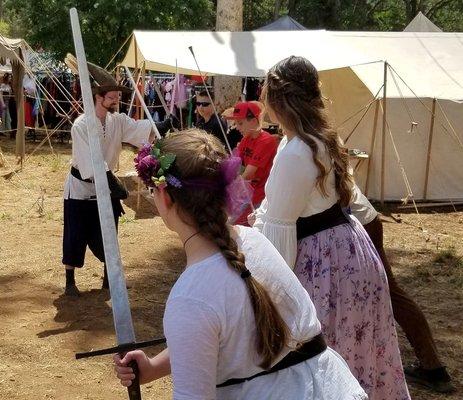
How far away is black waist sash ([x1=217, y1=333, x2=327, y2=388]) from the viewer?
70.6 inches

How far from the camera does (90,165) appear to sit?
18.1ft

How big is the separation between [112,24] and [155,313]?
16.2m

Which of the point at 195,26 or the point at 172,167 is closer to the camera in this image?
the point at 172,167

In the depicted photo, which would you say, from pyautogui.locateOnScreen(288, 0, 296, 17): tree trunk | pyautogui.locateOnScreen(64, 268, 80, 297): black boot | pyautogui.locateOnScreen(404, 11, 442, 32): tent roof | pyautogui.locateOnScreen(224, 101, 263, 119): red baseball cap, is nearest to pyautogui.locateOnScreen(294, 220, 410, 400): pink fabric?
pyautogui.locateOnScreen(224, 101, 263, 119): red baseball cap

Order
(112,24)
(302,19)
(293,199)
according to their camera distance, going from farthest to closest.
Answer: (302,19) → (112,24) → (293,199)

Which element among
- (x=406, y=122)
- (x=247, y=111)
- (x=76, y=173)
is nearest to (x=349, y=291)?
(x=247, y=111)

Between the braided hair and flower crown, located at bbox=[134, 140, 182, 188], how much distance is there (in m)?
0.02

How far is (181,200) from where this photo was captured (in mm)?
1750

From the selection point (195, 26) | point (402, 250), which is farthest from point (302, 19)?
point (402, 250)

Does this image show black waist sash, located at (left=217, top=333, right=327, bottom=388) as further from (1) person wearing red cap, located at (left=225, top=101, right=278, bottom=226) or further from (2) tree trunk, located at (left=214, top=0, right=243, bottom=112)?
(2) tree trunk, located at (left=214, top=0, right=243, bottom=112)

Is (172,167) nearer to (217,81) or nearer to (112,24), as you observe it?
(217,81)

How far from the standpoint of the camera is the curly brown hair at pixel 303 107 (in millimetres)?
2934

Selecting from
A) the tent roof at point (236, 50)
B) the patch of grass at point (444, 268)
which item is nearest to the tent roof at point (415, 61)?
the tent roof at point (236, 50)

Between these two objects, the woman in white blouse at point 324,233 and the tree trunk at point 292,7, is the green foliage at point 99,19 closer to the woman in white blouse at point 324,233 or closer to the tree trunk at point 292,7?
the tree trunk at point 292,7
